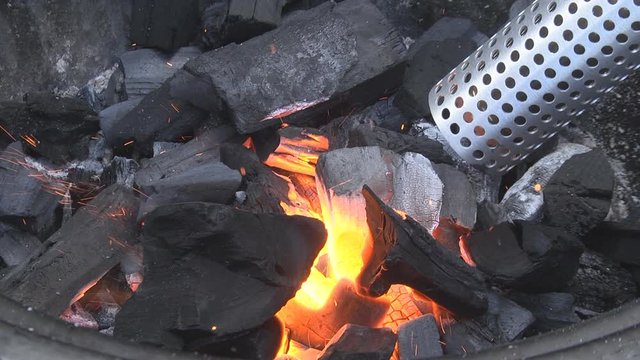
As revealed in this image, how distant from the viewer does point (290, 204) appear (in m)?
1.50

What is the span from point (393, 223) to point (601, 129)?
71 centimetres

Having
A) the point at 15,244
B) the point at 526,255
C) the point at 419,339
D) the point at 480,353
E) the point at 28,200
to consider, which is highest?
the point at 480,353

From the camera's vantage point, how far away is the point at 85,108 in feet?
5.65

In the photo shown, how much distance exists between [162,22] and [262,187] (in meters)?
0.61

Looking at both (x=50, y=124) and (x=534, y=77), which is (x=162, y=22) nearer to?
(x=50, y=124)

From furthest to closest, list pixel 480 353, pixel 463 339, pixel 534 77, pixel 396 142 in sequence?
pixel 396 142 < pixel 534 77 < pixel 463 339 < pixel 480 353

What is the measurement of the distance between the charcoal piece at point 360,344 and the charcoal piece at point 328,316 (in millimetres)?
92

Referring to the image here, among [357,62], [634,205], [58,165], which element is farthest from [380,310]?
[58,165]

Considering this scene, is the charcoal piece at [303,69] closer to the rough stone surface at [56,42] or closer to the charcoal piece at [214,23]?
the charcoal piece at [214,23]

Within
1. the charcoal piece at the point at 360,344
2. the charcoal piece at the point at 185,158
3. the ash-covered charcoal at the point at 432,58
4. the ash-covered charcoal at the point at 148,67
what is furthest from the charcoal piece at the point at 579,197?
the ash-covered charcoal at the point at 148,67

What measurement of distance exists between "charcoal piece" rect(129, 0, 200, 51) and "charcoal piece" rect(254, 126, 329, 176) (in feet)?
1.44

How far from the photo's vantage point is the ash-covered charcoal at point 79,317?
54.7 inches

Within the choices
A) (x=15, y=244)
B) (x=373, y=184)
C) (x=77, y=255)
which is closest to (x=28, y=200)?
(x=15, y=244)

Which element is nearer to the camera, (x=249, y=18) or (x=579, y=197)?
(x=579, y=197)
